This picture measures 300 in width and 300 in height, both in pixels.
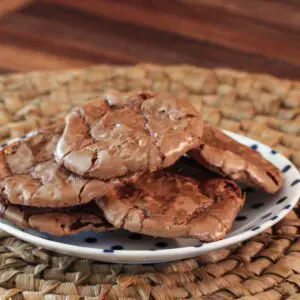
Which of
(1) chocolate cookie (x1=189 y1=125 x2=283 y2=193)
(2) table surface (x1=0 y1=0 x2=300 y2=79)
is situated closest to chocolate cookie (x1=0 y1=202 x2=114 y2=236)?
(1) chocolate cookie (x1=189 y1=125 x2=283 y2=193)

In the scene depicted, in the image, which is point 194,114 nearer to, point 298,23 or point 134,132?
point 134,132

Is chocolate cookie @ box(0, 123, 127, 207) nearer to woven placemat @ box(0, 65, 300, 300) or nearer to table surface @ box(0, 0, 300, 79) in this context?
woven placemat @ box(0, 65, 300, 300)

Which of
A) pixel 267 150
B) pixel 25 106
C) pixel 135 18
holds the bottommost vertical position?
pixel 135 18

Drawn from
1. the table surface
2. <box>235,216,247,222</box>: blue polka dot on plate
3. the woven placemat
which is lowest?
the table surface

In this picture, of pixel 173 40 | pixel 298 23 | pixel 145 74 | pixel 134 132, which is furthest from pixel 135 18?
pixel 134 132

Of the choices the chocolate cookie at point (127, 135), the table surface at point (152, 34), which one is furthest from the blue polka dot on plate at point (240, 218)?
the table surface at point (152, 34)

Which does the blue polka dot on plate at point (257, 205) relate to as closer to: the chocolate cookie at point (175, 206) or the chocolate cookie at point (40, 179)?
the chocolate cookie at point (175, 206)
